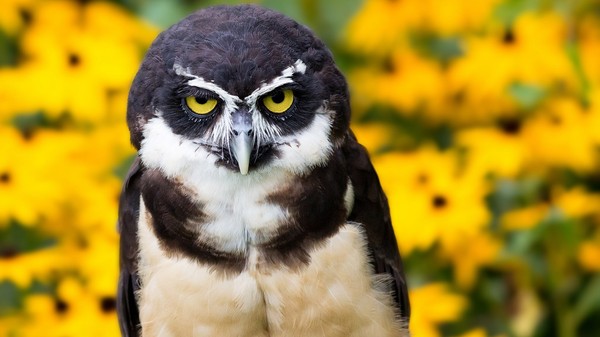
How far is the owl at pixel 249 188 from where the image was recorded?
2.99 m

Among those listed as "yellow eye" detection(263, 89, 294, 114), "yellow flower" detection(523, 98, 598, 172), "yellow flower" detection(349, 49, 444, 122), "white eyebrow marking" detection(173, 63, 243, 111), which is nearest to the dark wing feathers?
"yellow eye" detection(263, 89, 294, 114)

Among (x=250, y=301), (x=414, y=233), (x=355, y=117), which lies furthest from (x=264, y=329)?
(x=355, y=117)

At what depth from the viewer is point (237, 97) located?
9.70 ft

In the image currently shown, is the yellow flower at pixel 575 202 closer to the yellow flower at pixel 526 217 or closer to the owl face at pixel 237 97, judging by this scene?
the yellow flower at pixel 526 217

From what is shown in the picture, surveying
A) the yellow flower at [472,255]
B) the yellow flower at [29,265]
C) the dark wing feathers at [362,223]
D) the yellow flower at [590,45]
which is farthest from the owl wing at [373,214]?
the yellow flower at [590,45]

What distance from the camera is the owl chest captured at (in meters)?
3.19

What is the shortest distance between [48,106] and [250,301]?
4.55 feet

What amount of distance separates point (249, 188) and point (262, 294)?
0.28m

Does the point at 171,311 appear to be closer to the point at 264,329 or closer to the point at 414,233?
the point at 264,329

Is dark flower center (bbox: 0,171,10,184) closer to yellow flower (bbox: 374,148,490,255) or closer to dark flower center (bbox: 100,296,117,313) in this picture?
dark flower center (bbox: 100,296,117,313)

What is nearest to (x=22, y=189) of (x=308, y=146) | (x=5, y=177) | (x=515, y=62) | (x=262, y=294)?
(x=5, y=177)

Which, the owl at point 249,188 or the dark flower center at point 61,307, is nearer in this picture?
the owl at point 249,188

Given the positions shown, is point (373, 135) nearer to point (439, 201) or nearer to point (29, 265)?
point (439, 201)

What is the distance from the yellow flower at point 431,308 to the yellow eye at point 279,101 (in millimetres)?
1242
